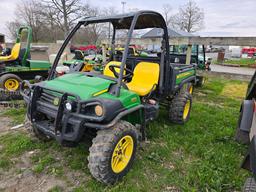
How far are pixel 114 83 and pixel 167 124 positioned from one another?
73.8 inches

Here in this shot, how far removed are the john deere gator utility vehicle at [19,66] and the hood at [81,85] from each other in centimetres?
335

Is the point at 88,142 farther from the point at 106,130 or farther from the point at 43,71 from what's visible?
the point at 43,71

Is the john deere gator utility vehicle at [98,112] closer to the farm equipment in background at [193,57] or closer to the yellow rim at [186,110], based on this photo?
the yellow rim at [186,110]

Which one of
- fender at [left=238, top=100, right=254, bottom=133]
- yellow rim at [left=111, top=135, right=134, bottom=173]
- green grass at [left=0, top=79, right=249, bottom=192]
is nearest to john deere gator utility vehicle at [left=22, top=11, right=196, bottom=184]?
yellow rim at [left=111, top=135, right=134, bottom=173]

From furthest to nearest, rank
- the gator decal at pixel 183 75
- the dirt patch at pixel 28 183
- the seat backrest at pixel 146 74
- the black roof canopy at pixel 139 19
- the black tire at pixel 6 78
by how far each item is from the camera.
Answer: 1. the black tire at pixel 6 78
2. the gator decal at pixel 183 75
3. the seat backrest at pixel 146 74
4. the black roof canopy at pixel 139 19
5. the dirt patch at pixel 28 183

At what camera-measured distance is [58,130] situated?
2062 mm

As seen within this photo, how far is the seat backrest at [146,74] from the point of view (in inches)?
130

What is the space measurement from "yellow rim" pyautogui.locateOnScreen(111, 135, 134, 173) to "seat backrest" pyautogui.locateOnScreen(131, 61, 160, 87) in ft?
4.09

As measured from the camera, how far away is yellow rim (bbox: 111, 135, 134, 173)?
7.07 feet

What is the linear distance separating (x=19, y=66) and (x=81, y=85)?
4.20 meters

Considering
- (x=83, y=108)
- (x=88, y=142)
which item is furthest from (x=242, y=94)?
(x=83, y=108)

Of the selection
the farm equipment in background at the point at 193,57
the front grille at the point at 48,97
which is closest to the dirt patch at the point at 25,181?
the front grille at the point at 48,97

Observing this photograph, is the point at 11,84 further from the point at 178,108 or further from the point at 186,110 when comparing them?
the point at 186,110

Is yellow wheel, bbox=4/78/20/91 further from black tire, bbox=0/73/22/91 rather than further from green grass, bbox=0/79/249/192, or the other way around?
green grass, bbox=0/79/249/192
